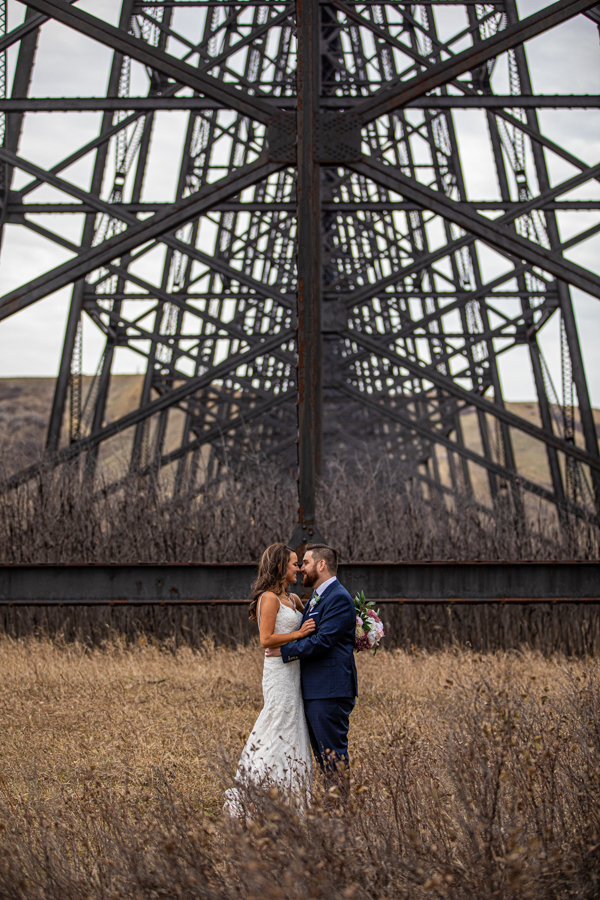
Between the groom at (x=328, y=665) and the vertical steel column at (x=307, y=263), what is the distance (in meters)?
1.92

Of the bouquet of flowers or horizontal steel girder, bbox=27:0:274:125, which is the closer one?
the bouquet of flowers

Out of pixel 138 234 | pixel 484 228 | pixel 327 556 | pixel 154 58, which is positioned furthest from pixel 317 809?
pixel 154 58

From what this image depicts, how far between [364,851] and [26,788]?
220cm

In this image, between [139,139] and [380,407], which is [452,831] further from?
[139,139]

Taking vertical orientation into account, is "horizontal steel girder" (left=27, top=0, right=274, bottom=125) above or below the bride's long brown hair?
above

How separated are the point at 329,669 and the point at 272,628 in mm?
310

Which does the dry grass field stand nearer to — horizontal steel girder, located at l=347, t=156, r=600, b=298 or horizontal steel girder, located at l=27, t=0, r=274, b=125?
horizontal steel girder, located at l=347, t=156, r=600, b=298

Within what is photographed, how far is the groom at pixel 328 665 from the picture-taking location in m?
3.74

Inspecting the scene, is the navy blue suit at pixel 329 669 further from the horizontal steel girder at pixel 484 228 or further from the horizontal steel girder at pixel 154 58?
the horizontal steel girder at pixel 154 58

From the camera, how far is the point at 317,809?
2896 mm

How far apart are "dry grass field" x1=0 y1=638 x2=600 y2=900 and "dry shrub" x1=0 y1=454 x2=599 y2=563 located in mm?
3115

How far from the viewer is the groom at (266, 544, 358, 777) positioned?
3.74 metres

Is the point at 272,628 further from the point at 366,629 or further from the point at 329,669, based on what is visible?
the point at 366,629

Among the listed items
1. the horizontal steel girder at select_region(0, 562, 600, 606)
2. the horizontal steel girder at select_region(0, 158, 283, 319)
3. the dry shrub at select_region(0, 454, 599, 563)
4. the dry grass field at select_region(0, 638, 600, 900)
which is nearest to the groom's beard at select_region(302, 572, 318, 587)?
the dry grass field at select_region(0, 638, 600, 900)
